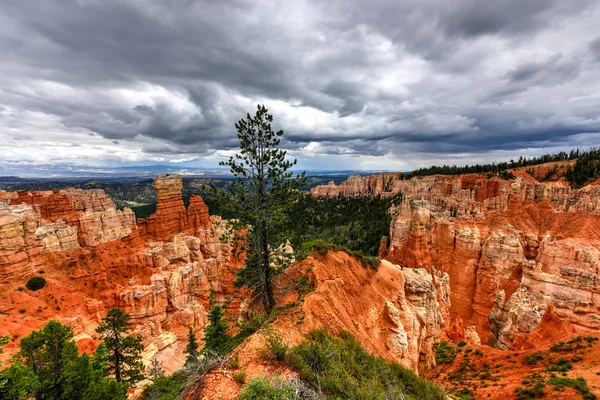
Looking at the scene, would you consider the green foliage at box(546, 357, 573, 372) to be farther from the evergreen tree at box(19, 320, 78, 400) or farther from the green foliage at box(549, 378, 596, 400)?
the evergreen tree at box(19, 320, 78, 400)

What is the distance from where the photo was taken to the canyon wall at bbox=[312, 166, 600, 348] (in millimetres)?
28531

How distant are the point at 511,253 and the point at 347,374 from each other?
39.9m

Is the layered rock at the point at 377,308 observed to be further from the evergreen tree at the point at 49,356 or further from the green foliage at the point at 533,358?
the evergreen tree at the point at 49,356

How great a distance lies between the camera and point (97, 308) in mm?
27500

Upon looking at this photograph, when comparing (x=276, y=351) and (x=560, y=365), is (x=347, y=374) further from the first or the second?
(x=560, y=365)

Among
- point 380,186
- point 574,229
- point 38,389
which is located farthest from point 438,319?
point 380,186

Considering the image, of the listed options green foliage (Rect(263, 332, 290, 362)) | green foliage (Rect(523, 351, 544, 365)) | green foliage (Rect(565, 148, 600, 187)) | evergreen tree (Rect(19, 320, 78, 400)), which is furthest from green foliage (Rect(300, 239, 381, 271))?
green foliage (Rect(565, 148, 600, 187))

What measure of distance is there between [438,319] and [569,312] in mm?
18802

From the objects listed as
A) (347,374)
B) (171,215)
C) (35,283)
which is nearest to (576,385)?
(347,374)

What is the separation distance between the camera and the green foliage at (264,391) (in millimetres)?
6227

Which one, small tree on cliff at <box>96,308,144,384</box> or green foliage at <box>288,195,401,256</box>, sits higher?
small tree on cliff at <box>96,308,144,384</box>

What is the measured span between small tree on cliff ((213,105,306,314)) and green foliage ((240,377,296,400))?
237 inches

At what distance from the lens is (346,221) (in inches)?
3701

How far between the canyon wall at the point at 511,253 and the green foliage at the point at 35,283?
47.5 m
